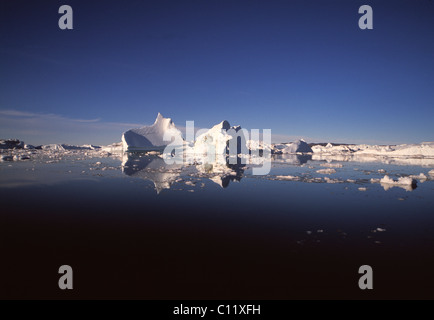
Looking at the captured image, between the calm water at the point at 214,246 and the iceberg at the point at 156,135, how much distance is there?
150 ft

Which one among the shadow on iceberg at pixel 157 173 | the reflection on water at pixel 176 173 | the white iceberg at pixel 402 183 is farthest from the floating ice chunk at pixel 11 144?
the white iceberg at pixel 402 183

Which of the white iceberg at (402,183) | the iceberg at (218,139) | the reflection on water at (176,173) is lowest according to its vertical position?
the white iceberg at (402,183)

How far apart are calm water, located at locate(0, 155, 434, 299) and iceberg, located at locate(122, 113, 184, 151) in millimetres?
45816

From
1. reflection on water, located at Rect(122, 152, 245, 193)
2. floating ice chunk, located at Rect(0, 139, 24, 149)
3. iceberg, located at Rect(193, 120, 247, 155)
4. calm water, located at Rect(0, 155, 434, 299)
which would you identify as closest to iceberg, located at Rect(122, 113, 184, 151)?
iceberg, located at Rect(193, 120, 247, 155)

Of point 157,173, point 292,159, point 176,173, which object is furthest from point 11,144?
point 292,159

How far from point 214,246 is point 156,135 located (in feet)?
177

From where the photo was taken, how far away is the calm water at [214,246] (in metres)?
3.45

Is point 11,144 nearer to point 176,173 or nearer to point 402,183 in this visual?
point 176,173

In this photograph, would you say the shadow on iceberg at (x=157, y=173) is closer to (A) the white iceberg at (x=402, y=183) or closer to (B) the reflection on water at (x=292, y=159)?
(A) the white iceberg at (x=402, y=183)

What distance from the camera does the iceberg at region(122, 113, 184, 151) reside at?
5344 cm

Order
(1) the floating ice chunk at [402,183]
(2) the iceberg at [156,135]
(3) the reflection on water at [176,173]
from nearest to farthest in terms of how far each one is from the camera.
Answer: (1) the floating ice chunk at [402,183] < (3) the reflection on water at [176,173] < (2) the iceberg at [156,135]

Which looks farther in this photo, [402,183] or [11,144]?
[11,144]

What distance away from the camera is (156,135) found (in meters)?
56.2
